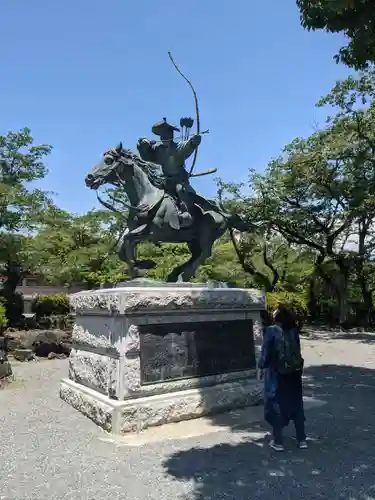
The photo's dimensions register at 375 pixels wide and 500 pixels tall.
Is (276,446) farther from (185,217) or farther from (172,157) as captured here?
(172,157)

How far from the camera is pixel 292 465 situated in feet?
13.8

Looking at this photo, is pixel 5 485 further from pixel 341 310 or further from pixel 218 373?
pixel 341 310

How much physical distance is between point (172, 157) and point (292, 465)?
4.52 metres

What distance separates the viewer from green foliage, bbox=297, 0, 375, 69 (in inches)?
179

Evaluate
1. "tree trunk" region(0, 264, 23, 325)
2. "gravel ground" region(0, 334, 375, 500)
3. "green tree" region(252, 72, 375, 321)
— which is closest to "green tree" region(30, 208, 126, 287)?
"tree trunk" region(0, 264, 23, 325)

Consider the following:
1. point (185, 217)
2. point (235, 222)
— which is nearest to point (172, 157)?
point (185, 217)

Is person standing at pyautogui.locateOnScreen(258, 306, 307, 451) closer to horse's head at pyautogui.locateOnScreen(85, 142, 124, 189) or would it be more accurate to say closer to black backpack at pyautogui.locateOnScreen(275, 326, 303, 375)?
black backpack at pyautogui.locateOnScreen(275, 326, 303, 375)

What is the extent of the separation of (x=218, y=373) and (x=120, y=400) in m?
1.58

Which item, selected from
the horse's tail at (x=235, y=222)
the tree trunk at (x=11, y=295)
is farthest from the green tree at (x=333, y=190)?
the tree trunk at (x=11, y=295)

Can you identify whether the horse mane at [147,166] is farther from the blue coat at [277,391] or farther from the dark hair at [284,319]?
the blue coat at [277,391]

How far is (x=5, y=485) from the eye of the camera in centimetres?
385

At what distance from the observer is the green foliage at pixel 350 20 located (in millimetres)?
4559

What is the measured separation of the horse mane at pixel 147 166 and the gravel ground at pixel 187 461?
358 centimetres

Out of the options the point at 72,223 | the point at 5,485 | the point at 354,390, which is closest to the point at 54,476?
the point at 5,485
